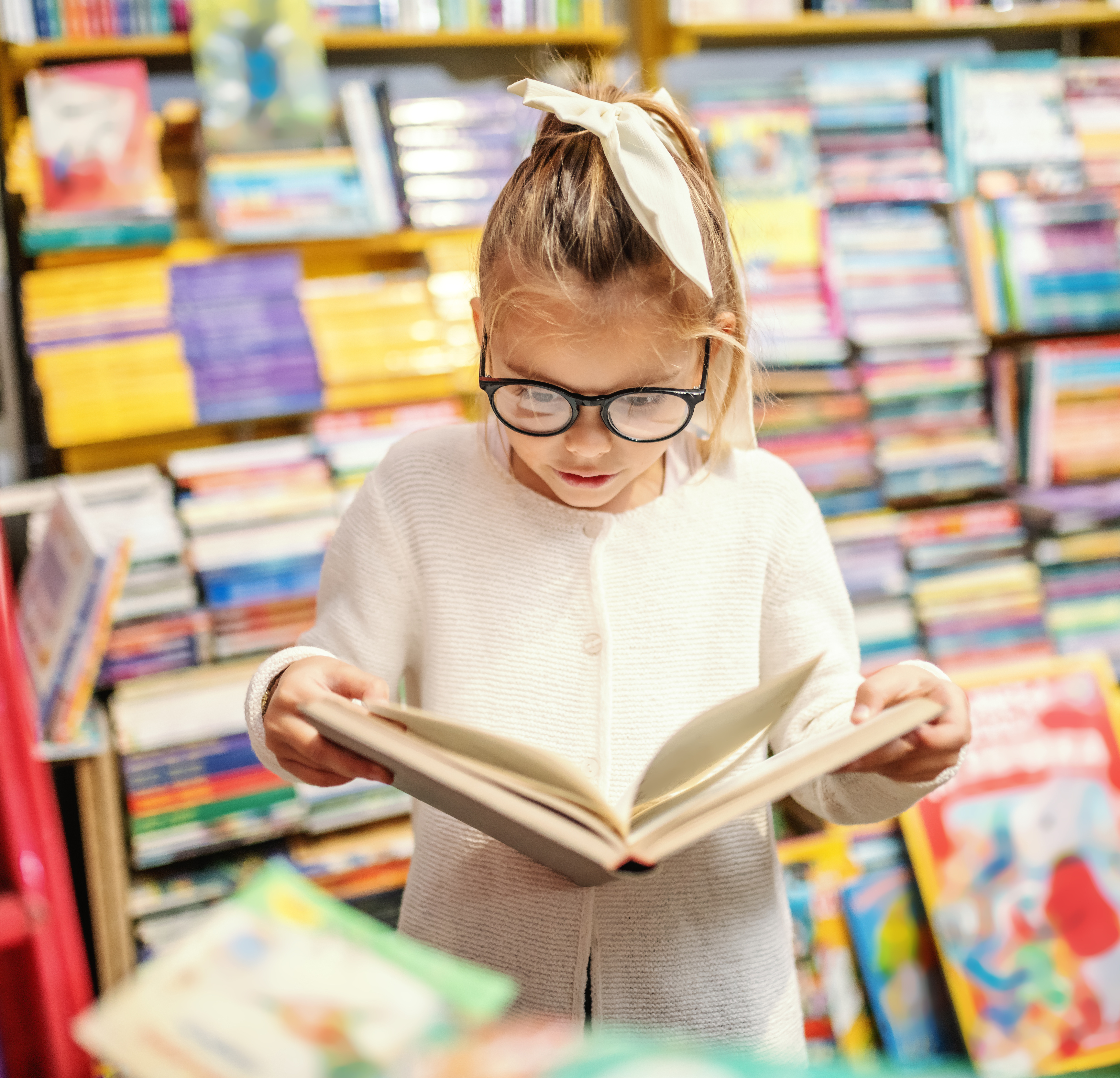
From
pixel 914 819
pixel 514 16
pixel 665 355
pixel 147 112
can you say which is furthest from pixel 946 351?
pixel 147 112

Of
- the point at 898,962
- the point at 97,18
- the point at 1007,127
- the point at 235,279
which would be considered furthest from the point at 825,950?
the point at 97,18

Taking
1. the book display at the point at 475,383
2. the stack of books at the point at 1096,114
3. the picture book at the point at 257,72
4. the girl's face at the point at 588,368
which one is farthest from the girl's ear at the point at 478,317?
the stack of books at the point at 1096,114

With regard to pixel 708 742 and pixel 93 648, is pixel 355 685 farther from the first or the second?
pixel 93 648

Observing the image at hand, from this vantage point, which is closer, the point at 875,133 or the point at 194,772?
the point at 194,772

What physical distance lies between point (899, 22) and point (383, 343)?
1.15 metres

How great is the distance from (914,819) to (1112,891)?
0.33 meters

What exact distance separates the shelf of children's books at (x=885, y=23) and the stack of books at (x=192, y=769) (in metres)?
1.39

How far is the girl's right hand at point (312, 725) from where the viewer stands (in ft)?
2.19

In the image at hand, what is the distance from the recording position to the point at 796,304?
5.91ft

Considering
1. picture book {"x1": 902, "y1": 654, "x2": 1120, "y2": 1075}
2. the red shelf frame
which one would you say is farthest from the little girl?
picture book {"x1": 902, "y1": 654, "x2": 1120, "y2": 1075}

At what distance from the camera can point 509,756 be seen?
0.58 metres

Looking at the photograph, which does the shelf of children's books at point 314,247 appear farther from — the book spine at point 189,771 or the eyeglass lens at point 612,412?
the eyeglass lens at point 612,412

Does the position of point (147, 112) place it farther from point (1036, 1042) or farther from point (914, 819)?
point (1036, 1042)

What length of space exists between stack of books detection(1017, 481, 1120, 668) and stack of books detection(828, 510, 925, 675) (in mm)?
306
